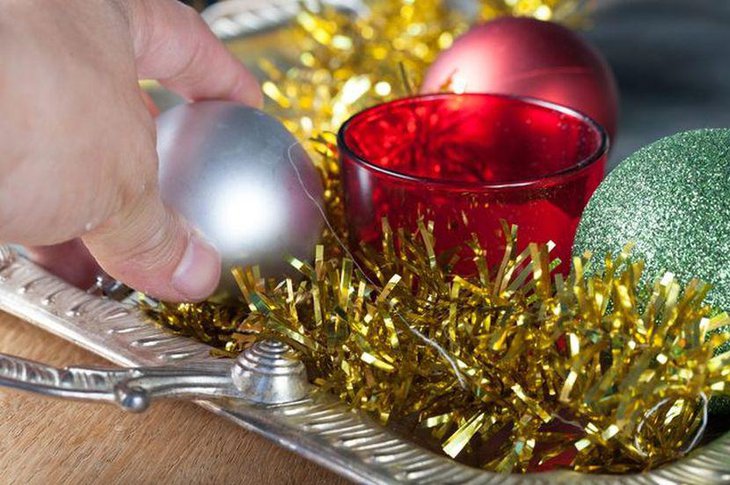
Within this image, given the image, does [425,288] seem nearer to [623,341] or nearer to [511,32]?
[623,341]

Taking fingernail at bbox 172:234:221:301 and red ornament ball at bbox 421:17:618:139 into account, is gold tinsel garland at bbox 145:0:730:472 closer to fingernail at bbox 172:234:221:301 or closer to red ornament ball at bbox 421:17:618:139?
fingernail at bbox 172:234:221:301

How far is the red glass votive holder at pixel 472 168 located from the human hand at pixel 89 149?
8 centimetres

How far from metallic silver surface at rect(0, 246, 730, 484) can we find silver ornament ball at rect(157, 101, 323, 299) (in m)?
0.05

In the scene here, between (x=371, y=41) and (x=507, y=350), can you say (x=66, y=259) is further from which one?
(x=371, y=41)

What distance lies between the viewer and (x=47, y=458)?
14.9 inches

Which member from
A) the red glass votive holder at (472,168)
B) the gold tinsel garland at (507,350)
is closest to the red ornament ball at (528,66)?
the red glass votive holder at (472,168)

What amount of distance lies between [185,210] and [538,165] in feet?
0.59

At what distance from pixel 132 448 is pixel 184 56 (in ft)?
0.62

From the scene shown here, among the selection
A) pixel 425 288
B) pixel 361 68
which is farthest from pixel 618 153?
pixel 425 288

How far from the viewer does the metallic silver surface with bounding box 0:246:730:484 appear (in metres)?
0.33

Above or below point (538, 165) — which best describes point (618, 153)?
below

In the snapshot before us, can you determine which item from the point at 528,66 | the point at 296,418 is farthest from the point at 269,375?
the point at 528,66

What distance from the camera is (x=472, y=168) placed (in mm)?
516

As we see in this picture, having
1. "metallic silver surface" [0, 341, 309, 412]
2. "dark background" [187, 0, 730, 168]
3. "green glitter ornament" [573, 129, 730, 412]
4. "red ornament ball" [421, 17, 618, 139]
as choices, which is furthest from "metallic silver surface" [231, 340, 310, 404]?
"dark background" [187, 0, 730, 168]
